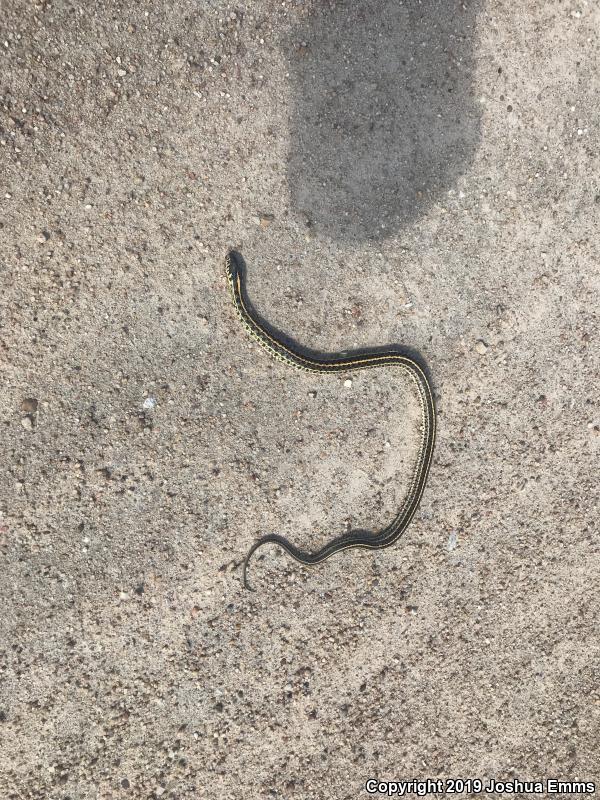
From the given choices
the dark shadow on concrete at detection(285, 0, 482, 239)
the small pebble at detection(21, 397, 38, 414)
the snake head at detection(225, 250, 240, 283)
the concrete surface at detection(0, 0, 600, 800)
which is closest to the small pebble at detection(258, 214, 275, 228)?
the concrete surface at detection(0, 0, 600, 800)

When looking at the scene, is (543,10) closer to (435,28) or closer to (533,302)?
(435,28)

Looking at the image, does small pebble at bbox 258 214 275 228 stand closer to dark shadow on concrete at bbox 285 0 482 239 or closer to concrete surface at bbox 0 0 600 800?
concrete surface at bbox 0 0 600 800

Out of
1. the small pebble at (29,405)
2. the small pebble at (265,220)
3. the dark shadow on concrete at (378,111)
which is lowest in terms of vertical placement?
the small pebble at (29,405)

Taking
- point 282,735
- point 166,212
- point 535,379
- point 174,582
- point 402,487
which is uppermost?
point 166,212

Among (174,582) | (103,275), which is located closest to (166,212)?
(103,275)

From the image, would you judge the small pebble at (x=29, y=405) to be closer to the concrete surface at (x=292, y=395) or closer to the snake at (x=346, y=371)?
the concrete surface at (x=292, y=395)

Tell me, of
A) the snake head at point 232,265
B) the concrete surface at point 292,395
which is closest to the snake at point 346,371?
the snake head at point 232,265
